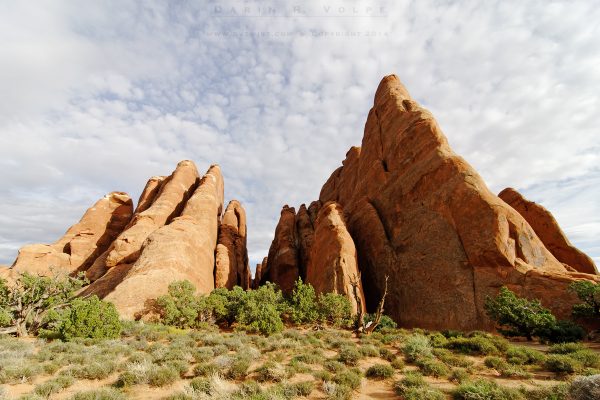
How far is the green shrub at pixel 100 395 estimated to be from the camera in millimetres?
→ 8445

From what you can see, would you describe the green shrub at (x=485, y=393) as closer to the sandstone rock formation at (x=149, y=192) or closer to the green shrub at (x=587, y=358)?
the green shrub at (x=587, y=358)

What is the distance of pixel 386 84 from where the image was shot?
157 feet

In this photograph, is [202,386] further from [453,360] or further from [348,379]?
[453,360]

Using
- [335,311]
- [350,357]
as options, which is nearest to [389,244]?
[335,311]

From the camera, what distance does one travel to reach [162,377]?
33.7ft

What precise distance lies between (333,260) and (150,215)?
2950 centimetres

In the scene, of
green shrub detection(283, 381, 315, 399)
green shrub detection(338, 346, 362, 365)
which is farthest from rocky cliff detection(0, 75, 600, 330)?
green shrub detection(283, 381, 315, 399)

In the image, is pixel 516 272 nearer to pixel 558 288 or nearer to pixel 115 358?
pixel 558 288

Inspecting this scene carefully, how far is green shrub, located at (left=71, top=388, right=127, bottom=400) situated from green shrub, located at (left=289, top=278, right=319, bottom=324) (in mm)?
17721

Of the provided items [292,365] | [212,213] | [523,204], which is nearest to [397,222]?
[523,204]

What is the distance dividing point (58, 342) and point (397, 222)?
3183 centimetres

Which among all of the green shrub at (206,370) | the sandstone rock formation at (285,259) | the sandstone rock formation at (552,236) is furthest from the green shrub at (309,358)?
the sandstone rock formation at (552,236)

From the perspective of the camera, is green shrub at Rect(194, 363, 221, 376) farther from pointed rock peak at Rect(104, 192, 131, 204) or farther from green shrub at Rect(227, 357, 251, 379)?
pointed rock peak at Rect(104, 192, 131, 204)

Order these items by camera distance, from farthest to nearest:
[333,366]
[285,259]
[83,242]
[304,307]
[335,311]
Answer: [83,242] < [285,259] < [304,307] < [335,311] < [333,366]
